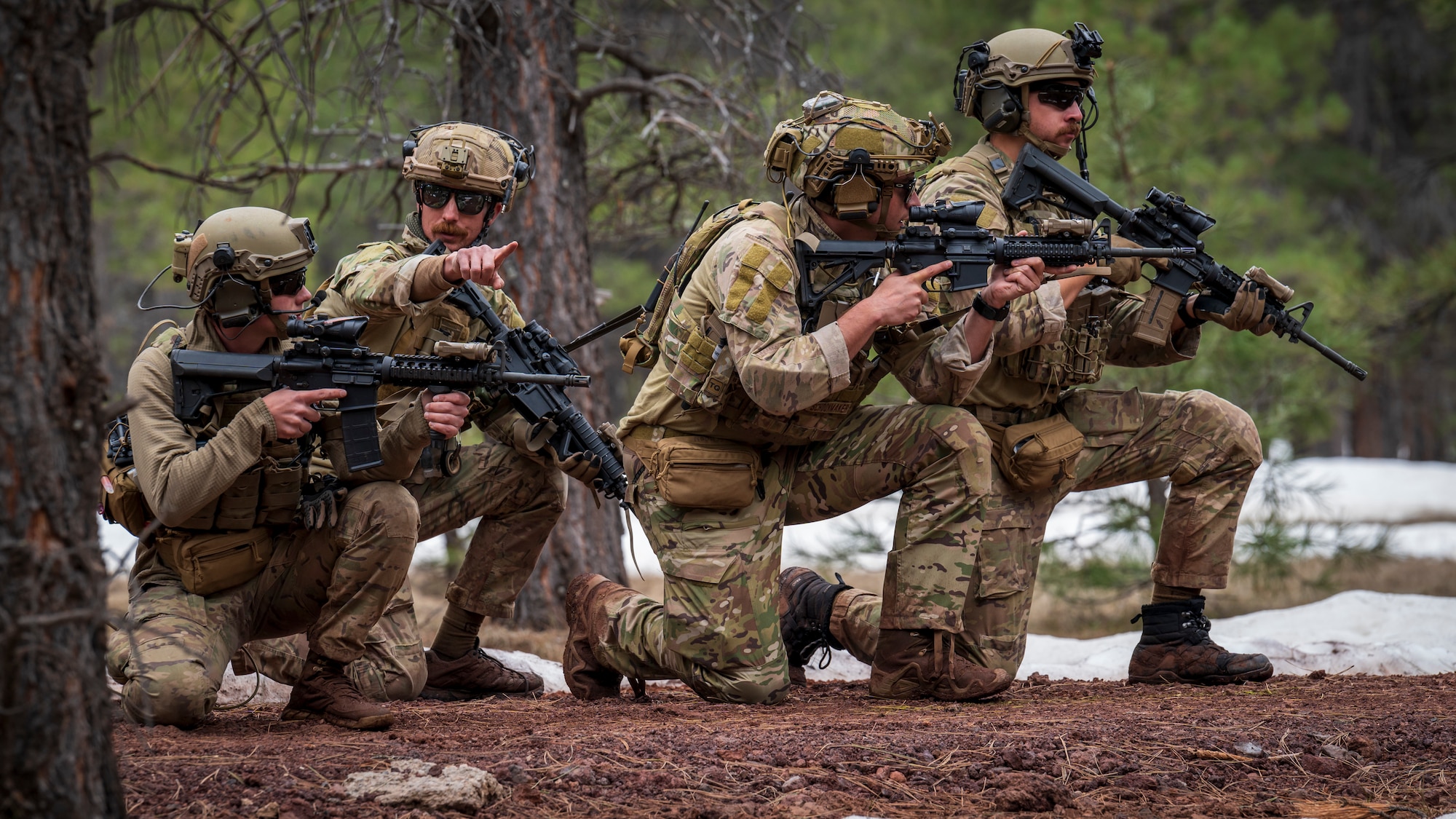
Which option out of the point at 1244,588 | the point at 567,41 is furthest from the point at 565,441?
the point at 1244,588

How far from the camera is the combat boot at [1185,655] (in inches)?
203

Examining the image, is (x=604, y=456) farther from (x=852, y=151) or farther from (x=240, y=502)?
(x=852, y=151)

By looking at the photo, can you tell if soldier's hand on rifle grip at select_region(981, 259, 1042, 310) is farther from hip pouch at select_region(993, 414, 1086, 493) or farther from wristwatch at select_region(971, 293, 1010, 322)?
hip pouch at select_region(993, 414, 1086, 493)

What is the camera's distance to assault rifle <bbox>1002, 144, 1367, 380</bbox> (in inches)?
205

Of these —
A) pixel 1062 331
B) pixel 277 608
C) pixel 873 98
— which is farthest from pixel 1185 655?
pixel 873 98

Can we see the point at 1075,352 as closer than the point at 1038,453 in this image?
No

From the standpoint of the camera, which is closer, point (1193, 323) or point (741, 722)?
point (741, 722)

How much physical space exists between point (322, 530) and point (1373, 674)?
446 cm

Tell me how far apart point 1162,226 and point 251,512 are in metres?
3.73

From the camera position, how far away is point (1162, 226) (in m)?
5.38

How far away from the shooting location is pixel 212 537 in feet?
14.3

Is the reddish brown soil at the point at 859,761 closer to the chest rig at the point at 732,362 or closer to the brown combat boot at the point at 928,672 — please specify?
the brown combat boot at the point at 928,672

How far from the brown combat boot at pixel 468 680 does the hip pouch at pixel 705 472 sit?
3.80 ft

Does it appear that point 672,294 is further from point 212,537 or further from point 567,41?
point 567,41
